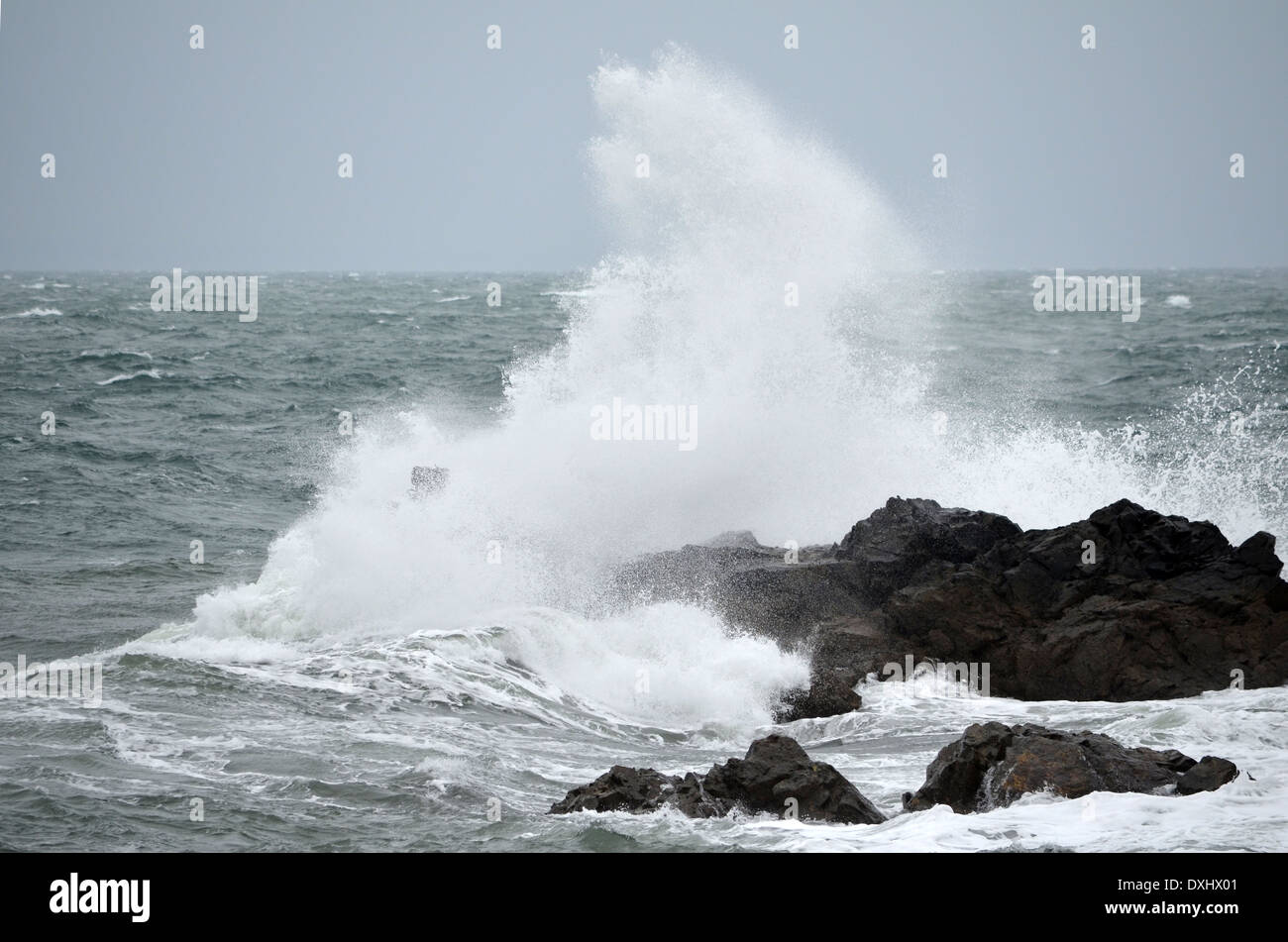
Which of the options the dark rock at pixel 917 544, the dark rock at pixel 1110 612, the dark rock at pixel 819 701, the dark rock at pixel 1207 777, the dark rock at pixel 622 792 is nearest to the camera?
the dark rock at pixel 1207 777

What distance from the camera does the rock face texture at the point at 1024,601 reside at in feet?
35.9

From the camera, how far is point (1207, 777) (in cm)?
788

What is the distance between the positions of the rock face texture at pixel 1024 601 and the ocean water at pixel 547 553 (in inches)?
14.3

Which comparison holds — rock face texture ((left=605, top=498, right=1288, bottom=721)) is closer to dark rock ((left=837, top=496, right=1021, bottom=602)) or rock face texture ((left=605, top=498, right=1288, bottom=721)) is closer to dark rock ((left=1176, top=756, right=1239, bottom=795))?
dark rock ((left=837, top=496, right=1021, bottom=602))

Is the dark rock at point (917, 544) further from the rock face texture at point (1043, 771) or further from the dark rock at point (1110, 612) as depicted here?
the rock face texture at point (1043, 771)

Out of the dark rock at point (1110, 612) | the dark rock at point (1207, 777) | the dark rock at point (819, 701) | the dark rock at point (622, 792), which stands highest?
the dark rock at point (1110, 612)

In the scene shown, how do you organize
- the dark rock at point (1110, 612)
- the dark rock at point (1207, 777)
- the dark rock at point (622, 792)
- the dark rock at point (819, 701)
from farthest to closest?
the dark rock at point (819, 701) → the dark rock at point (1110, 612) → the dark rock at point (622, 792) → the dark rock at point (1207, 777)

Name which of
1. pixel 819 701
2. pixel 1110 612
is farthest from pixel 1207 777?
pixel 819 701

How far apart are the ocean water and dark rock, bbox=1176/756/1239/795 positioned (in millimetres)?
89

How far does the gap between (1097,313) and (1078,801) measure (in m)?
48.9

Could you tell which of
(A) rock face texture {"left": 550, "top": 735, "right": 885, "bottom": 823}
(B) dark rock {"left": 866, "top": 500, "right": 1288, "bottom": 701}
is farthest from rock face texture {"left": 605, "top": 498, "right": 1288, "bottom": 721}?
(A) rock face texture {"left": 550, "top": 735, "right": 885, "bottom": 823}

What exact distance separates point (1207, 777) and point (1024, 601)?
397 centimetres

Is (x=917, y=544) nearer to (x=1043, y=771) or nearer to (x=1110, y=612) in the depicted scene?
(x=1110, y=612)

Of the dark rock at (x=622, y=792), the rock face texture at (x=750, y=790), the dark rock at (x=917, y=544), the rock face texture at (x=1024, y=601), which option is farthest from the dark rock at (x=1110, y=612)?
the dark rock at (x=622, y=792)
